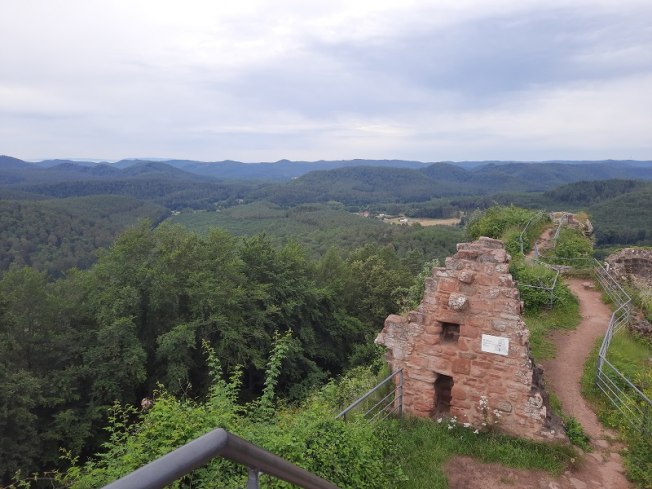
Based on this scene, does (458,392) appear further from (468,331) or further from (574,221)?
(574,221)

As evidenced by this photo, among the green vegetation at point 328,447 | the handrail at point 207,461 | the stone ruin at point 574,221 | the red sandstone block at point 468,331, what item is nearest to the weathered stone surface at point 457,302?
the red sandstone block at point 468,331

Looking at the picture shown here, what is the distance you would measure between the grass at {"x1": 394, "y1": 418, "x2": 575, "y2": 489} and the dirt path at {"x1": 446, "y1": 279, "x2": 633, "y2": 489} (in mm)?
147

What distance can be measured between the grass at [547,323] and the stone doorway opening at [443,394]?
3129 mm

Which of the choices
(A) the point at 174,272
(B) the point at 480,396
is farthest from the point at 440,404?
(A) the point at 174,272

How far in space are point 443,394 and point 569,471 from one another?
247cm

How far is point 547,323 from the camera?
1202 cm

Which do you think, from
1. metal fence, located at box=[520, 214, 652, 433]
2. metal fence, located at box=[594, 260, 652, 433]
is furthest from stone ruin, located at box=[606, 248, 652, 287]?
metal fence, located at box=[594, 260, 652, 433]

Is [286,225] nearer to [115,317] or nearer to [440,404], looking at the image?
[115,317]

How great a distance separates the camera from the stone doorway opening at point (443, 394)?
827 cm

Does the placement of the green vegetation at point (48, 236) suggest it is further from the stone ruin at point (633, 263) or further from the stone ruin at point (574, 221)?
the stone ruin at point (633, 263)

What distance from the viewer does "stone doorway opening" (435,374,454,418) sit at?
8273mm

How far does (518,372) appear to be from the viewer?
732 cm

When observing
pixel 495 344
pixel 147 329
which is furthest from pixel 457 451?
pixel 147 329

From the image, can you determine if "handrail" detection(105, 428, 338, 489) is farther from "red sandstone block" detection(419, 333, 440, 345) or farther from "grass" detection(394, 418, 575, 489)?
"red sandstone block" detection(419, 333, 440, 345)
